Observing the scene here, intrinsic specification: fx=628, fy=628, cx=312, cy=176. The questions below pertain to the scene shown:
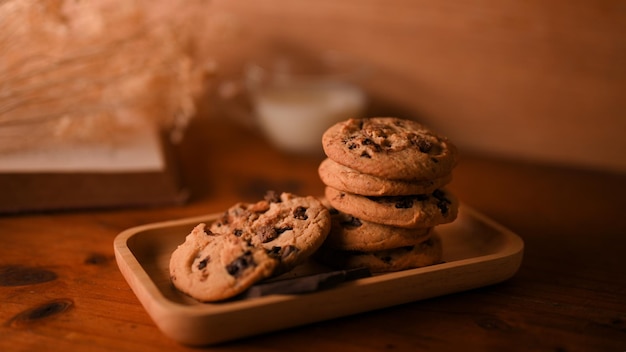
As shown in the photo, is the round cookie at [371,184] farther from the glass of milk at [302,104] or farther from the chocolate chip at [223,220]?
the glass of milk at [302,104]

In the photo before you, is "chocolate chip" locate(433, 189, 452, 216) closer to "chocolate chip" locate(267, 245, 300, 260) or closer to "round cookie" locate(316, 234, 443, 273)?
"round cookie" locate(316, 234, 443, 273)

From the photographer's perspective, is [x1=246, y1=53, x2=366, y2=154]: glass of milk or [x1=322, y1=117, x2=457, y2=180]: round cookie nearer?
[x1=322, y1=117, x2=457, y2=180]: round cookie

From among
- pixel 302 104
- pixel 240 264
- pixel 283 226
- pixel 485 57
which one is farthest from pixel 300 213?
pixel 485 57

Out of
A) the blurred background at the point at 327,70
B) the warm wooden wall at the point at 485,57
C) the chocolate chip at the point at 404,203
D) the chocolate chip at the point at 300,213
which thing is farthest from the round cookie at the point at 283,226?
the warm wooden wall at the point at 485,57

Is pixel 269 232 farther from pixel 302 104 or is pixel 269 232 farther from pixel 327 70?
pixel 327 70

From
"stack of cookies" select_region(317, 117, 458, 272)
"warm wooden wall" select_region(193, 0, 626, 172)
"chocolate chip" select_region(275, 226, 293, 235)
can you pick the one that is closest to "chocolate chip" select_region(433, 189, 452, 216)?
"stack of cookies" select_region(317, 117, 458, 272)

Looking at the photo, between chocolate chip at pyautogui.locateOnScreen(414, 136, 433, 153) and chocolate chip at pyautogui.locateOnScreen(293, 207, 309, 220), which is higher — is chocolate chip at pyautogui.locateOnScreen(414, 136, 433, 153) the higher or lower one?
→ the higher one

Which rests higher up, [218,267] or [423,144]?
[423,144]
